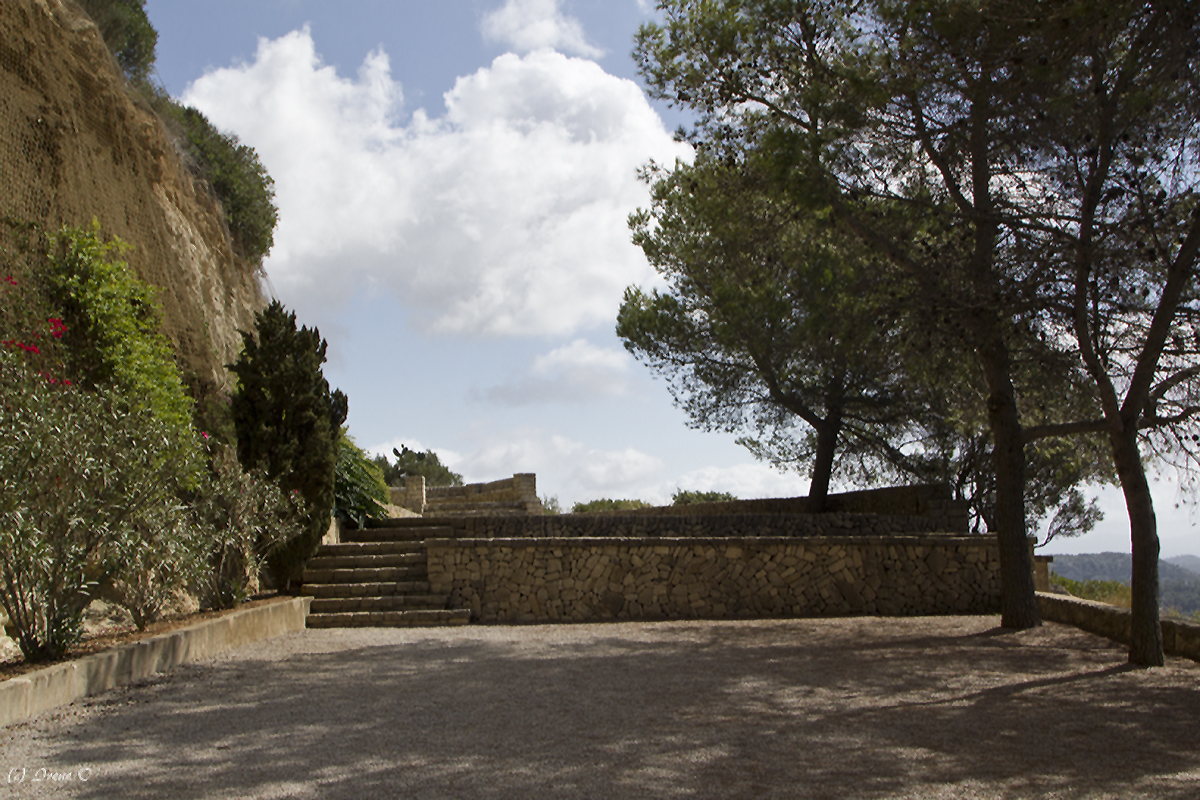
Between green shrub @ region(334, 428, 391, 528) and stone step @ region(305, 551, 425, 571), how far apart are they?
1.56 m

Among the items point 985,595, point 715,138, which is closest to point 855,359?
point 715,138

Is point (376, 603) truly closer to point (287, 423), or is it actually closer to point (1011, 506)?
point (287, 423)

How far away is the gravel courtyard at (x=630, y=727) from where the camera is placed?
13.9 ft

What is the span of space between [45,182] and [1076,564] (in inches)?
3832

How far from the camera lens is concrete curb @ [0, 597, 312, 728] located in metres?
5.41

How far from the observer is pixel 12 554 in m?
5.85

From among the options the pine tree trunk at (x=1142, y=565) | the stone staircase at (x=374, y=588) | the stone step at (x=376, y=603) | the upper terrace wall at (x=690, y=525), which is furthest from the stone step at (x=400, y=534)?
the pine tree trunk at (x=1142, y=565)

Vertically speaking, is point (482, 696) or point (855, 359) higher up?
point (855, 359)

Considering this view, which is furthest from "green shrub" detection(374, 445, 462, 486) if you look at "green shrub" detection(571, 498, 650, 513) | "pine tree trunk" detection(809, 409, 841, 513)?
"pine tree trunk" detection(809, 409, 841, 513)

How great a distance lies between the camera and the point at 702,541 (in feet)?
40.8

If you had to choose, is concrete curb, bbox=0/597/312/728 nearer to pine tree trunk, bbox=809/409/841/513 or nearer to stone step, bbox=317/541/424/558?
stone step, bbox=317/541/424/558

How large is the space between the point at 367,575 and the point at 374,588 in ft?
1.28

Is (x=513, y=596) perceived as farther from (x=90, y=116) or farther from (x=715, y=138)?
(x=90, y=116)

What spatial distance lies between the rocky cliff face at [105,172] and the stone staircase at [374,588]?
3368mm
